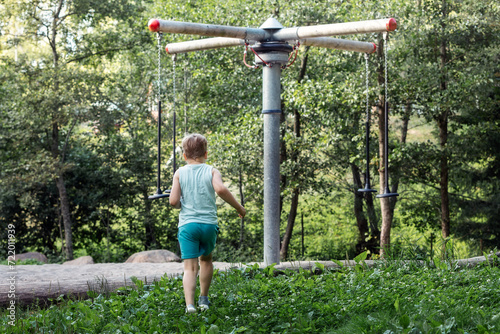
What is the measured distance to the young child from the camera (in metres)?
4.40

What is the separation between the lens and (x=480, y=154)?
13828 mm

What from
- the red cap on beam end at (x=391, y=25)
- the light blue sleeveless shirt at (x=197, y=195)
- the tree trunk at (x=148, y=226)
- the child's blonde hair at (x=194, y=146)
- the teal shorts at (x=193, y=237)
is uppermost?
the red cap on beam end at (x=391, y=25)

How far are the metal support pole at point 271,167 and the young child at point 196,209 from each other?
1900 millimetres

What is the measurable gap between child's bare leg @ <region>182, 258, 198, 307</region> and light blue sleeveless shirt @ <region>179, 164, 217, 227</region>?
13.0 inches

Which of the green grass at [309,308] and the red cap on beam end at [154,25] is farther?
the red cap on beam end at [154,25]

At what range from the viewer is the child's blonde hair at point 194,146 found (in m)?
4.49

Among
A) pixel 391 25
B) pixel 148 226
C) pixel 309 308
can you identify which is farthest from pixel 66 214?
pixel 309 308

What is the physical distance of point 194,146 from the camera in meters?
4.50

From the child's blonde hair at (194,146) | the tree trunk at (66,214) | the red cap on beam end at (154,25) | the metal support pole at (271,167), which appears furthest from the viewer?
the tree trunk at (66,214)

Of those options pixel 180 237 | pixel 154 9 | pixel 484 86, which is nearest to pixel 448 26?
pixel 484 86

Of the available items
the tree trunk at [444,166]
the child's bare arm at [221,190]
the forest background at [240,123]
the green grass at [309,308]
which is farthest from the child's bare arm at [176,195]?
the tree trunk at [444,166]

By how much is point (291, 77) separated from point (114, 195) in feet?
21.6

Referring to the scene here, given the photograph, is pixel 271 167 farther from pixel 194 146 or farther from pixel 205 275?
pixel 205 275

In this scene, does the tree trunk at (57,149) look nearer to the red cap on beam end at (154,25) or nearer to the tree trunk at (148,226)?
the tree trunk at (148,226)
